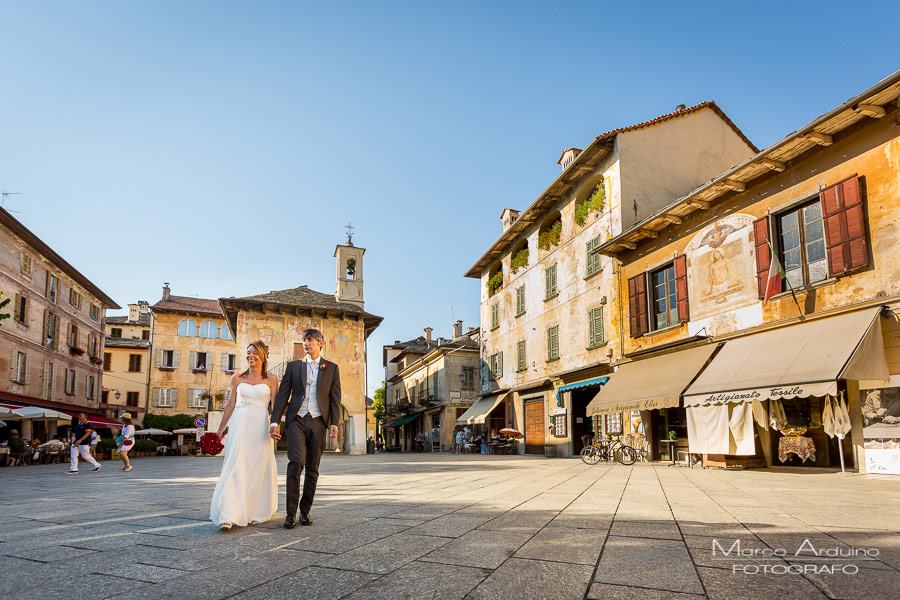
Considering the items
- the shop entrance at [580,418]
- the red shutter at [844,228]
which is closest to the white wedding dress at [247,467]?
the red shutter at [844,228]

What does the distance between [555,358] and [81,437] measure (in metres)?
16.0

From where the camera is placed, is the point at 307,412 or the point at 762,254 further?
the point at 762,254

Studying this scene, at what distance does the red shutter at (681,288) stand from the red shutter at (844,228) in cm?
440

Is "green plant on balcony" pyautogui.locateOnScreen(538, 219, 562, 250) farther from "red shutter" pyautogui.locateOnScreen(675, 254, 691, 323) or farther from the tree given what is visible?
the tree

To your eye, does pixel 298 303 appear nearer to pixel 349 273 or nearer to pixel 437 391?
pixel 349 273

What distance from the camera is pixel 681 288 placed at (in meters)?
16.6

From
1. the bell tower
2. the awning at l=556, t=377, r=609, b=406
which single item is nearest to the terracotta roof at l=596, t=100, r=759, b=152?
the awning at l=556, t=377, r=609, b=406

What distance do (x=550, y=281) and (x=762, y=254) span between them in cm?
1135

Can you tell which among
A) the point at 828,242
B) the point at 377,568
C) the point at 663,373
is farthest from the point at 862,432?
the point at 377,568

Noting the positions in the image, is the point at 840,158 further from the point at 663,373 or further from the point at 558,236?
the point at 558,236

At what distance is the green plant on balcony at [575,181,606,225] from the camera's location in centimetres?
2139

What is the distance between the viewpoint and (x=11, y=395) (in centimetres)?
2725

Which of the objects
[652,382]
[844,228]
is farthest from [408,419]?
[844,228]

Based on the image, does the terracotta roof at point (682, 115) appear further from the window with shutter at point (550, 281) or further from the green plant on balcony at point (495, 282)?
the green plant on balcony at point (495, 282)
